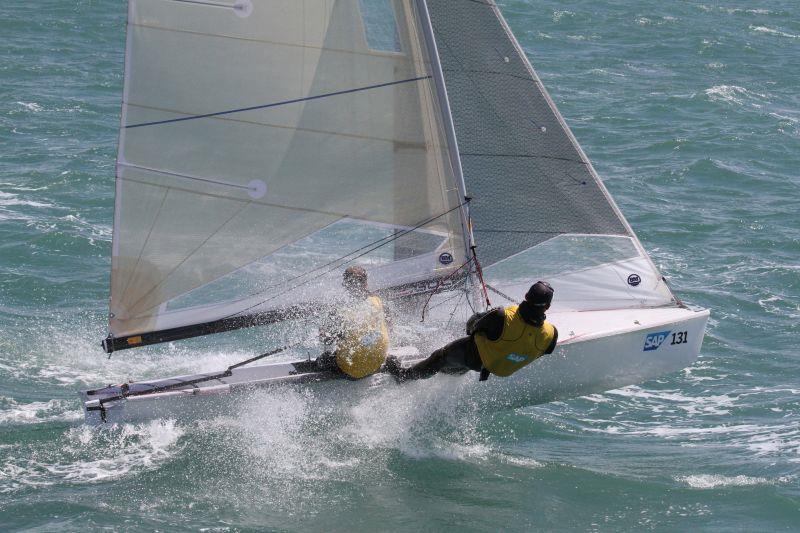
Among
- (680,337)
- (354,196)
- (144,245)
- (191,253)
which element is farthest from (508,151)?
(144,245)

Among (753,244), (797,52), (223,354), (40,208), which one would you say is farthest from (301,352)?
(797,52)

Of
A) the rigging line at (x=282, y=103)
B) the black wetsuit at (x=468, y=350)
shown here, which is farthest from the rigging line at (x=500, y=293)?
the rigging line at (x=282, y=103)

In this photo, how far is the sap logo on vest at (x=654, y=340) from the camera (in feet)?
30.0

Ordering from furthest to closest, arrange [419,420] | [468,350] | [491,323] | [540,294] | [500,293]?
[500,293]
[419,420]
[468,350]
[491,323]
[540,294]

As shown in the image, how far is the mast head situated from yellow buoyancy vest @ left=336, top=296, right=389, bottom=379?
0.31ft

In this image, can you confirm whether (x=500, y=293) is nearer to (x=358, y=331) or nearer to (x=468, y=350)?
(x=468, y=350)

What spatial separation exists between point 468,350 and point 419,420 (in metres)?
0.95

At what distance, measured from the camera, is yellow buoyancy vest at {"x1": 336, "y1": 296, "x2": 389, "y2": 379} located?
8586 millimetres

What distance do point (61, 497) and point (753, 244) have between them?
10344mm

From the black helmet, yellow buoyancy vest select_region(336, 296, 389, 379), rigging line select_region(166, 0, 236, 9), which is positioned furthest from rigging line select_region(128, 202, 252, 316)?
the black helmet

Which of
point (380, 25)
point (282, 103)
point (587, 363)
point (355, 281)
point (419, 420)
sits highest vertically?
point (380, 25)

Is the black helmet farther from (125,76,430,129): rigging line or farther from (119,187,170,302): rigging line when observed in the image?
(119,187,170,302): rigging line

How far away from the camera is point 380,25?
8469mm

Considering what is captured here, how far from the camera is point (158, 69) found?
8094mm
